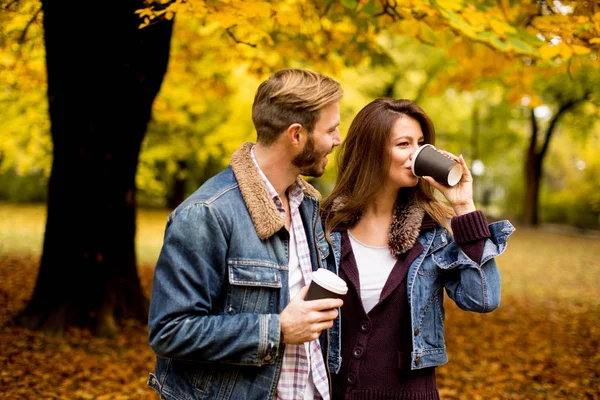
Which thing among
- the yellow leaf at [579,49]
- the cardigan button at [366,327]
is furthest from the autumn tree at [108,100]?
the cardigan button at [366,327]

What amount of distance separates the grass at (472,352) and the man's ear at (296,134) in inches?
141

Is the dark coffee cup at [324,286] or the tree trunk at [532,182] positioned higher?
the tree trunk at [532,182]

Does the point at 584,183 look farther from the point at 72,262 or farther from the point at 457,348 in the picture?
the point at 72,262

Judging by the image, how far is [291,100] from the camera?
192 centimetres

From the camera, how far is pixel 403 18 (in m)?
4.08

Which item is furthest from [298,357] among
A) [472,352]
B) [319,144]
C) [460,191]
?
[472,352]

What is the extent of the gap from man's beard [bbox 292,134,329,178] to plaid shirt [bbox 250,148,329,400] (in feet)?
0.45

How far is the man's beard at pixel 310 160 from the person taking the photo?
6.49 ft

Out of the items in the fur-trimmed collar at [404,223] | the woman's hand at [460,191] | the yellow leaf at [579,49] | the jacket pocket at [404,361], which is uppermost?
the yellow leaf at [579,49]

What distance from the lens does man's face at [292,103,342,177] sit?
198 cm

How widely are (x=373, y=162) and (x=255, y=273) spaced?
949mm

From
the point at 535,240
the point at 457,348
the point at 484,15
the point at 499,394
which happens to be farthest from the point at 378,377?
the point at 535,240

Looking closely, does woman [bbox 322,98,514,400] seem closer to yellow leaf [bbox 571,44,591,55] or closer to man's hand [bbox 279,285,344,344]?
man's hand [bbox 279,285,344,344]

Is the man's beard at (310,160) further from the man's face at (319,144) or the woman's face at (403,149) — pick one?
the woman's face at (403,149)
